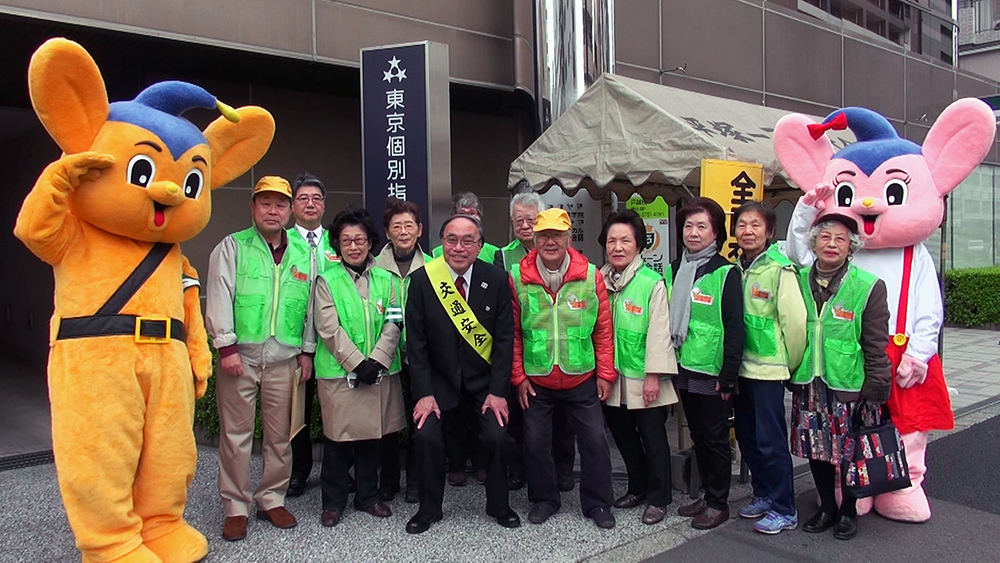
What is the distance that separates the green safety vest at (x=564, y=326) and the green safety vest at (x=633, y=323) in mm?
185

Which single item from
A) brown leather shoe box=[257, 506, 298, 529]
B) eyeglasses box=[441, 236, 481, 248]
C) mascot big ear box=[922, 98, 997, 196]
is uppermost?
mascot big ear box=[922, 98, 997, 196]

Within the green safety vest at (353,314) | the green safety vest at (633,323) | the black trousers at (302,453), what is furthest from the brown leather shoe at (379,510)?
the green safety vest at (633,323)

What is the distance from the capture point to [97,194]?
11.3 feet

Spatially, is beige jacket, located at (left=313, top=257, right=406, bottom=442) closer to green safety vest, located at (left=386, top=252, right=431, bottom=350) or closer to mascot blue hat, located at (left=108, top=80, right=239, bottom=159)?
green safety vest, located at (left=386, top=252, right=431, bottom=350)

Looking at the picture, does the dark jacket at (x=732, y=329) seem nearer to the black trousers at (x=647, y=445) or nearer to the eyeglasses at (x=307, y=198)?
the black trousers at (x=647, y=445)

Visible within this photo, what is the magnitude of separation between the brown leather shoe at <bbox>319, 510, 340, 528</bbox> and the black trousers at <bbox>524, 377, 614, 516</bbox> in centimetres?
116

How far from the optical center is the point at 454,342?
4414 millimetres

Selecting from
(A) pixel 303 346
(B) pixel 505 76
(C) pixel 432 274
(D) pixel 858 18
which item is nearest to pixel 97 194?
(A) pixel 303 346

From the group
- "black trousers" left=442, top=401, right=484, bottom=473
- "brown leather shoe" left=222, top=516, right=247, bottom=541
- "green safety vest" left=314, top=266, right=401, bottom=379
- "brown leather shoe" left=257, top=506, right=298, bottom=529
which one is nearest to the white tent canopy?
"black trousers" left=442, top=401, right=484, bottom=473

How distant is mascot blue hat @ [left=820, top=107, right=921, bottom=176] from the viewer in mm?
4590

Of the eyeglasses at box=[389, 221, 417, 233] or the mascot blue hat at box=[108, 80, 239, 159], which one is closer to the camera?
the mascot blue hat at box=[108, 80, 239, 159]

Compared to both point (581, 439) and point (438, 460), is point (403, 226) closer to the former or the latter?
point (438, 460)

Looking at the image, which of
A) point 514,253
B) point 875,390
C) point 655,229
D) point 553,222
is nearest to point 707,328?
point 875,390

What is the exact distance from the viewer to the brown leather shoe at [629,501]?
4.75 m
